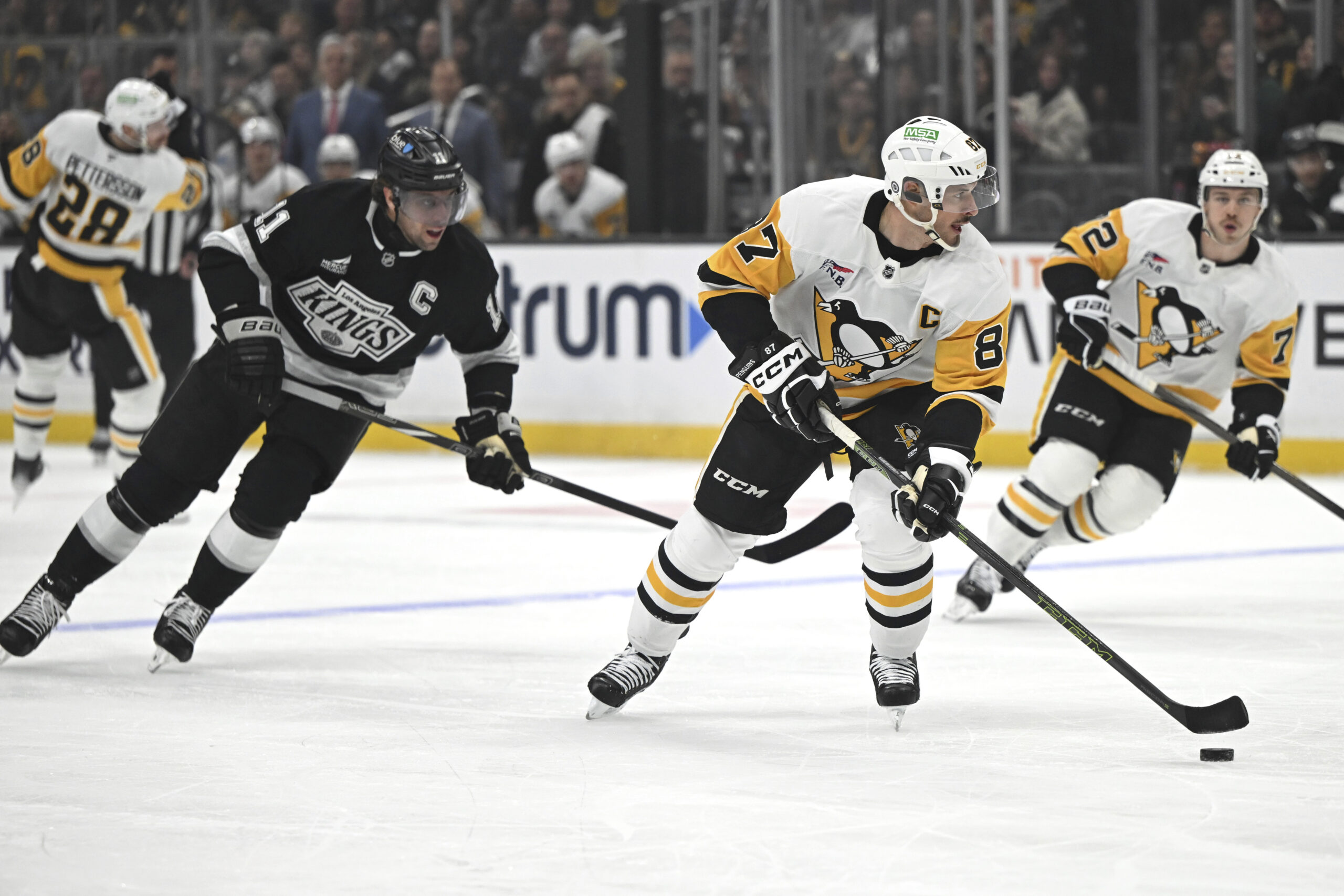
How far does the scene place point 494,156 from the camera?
9609mm

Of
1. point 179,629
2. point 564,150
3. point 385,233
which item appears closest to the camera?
point 385,233

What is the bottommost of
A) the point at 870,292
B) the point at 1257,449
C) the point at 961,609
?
the point at 961,609

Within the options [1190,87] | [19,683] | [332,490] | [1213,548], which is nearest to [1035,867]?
[19,683]

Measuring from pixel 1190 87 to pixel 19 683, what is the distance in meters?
6.05

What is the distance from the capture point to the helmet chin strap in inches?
139

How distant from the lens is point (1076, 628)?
11.5 feet

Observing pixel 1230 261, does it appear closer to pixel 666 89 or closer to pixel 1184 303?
pixel 1184 303

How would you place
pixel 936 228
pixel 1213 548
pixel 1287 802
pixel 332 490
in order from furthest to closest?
pixel 332 490, pixel 1213 548, pixel 936 228, pixel 1287 802

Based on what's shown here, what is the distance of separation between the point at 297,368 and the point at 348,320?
0.55ft

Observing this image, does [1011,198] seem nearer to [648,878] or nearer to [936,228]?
[936,228]

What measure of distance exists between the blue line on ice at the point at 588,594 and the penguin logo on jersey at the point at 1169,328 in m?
0.97

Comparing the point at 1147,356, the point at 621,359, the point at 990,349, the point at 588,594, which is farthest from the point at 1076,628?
the point at 621,359

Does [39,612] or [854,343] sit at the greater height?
[854,343]

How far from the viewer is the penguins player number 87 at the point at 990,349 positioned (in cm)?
358
